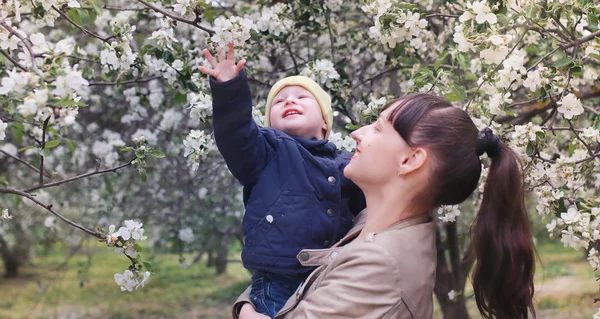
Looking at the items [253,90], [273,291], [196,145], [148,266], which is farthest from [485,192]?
[253,90]

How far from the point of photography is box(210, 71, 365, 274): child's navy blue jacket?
1.90m

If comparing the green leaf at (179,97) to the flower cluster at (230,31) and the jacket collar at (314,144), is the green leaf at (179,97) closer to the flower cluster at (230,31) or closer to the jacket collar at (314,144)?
the flower cluster at (230,31)

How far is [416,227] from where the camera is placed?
1.75 meters

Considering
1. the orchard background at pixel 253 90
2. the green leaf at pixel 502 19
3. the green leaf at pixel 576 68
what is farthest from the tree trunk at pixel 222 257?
the green leaf at pixel 502 19

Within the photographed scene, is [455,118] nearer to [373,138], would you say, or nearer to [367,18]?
[373,138]

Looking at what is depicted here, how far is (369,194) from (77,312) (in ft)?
19.7

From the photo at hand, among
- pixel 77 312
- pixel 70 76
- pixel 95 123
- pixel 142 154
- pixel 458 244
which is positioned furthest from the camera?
pixel 77 312

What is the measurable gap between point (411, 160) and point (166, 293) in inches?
262

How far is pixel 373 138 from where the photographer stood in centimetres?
180

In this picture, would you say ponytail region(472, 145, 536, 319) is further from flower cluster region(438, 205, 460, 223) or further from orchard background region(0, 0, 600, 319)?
flower cluster region(438, 205, 460, 223)

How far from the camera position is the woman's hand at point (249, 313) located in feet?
6.33

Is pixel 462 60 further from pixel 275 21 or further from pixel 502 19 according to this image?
pixel 275 21

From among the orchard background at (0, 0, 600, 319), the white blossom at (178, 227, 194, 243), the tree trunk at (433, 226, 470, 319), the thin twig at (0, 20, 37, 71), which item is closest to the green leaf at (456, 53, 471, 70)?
the orchard background at (0, 0, 600, 319)

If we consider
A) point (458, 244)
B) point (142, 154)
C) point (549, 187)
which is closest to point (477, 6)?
point (549, 187)
